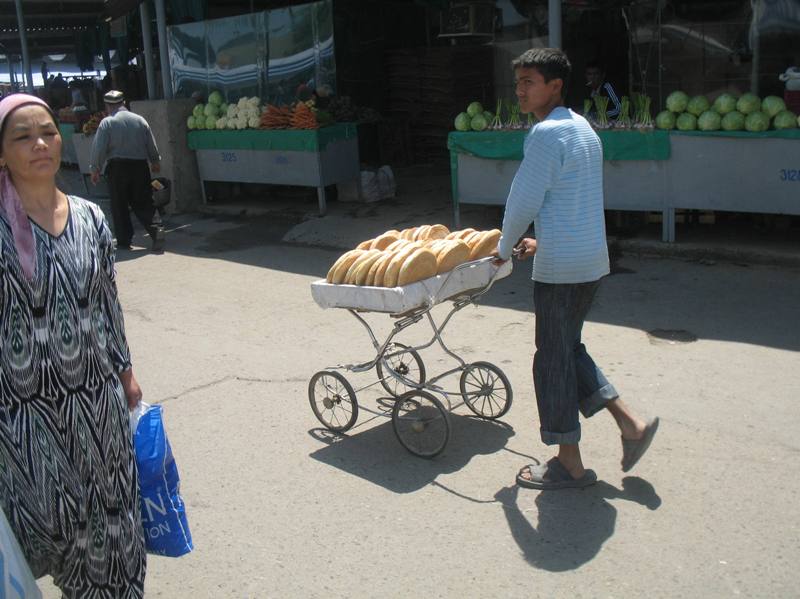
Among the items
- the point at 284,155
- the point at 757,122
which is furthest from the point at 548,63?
A: the point at 284,155

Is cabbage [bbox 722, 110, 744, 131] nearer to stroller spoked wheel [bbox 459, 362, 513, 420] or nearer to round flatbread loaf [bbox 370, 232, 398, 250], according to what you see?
stroller spoked wheel [bbox 459, 362, 513, 420]

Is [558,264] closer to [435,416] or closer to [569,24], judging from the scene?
[435,416]

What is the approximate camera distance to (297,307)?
807 centimetres

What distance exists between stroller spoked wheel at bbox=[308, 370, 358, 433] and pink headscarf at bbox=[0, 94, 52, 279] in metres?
2.51

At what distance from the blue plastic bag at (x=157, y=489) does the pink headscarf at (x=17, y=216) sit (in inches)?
25.7

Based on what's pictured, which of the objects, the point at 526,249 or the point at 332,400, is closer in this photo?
the point at 526,249

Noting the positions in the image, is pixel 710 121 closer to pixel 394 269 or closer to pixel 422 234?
pixel 422 234

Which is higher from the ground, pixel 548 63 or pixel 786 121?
pixel 548 63

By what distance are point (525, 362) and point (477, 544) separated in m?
2.42

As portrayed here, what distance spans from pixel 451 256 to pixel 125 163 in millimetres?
7437

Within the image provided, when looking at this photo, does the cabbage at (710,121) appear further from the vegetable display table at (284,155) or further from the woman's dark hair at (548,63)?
the vegetable display table at (284,155)

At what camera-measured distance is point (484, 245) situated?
16.5 feet

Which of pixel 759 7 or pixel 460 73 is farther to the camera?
pixel 460 73

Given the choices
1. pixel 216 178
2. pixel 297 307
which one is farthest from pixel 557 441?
pixel 216 178
